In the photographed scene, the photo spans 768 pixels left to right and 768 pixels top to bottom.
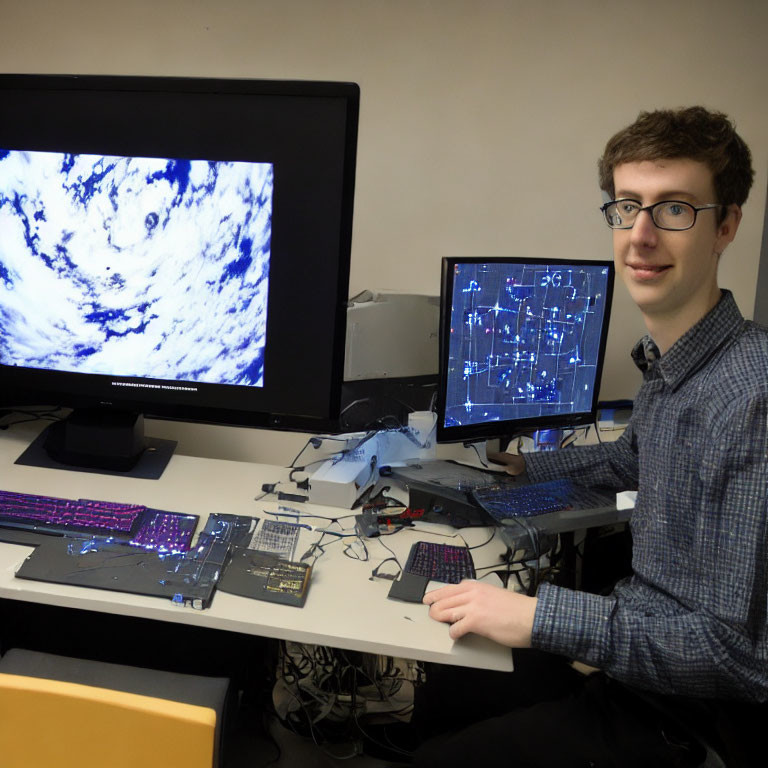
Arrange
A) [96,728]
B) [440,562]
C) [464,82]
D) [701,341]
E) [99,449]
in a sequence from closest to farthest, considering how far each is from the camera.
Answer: [96,728]
[701,341]
[440,562]
[99,449]
[464,82]

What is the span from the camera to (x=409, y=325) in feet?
6.39

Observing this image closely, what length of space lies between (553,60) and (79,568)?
1851mm

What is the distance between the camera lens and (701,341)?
1.26 metres

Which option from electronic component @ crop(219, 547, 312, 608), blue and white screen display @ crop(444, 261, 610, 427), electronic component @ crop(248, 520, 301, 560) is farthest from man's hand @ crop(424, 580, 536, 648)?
blue and white screen display @ crop(444, 261, 610, 427)

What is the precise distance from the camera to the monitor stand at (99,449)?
5.82 ft

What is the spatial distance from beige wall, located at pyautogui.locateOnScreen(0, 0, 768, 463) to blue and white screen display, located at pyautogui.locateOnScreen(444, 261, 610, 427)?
45cm

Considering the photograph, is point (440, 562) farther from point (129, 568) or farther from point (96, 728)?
point (96, 728)

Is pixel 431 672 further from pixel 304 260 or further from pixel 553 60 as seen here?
pixel 553 60

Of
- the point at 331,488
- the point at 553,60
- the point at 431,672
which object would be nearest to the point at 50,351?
the point at 331,488

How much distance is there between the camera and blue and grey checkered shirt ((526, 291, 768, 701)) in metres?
1.06

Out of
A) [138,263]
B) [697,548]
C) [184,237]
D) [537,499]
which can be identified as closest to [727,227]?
[697,548]

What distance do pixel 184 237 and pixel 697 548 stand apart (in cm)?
121

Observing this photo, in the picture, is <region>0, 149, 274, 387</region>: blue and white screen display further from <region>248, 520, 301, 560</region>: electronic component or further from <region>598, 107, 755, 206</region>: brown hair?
<region>598, 107, 755, 206</region>: brown hair

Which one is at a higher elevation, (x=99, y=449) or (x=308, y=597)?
(x=99, y=449)
